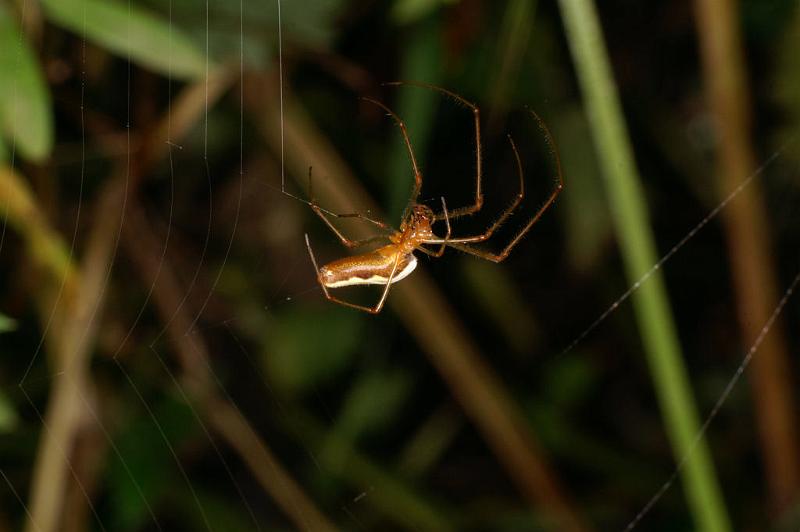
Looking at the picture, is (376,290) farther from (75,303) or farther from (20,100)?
(20,100)

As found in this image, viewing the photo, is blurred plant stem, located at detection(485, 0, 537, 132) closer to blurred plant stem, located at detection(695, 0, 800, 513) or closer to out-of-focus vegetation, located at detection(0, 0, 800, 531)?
out-of-focus vegetation, located at detection(0, 0, 800, 531)

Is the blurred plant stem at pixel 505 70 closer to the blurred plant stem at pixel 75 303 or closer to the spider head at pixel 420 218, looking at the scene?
the spider head at pixel 420 218

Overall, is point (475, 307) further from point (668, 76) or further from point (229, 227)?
point (668, 76)

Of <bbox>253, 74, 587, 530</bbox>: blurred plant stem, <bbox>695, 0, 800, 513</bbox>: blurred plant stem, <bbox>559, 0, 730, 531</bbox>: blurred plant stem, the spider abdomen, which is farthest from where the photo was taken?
<bbox>253, 74, 587, 530</bbox>: blurred plant stem

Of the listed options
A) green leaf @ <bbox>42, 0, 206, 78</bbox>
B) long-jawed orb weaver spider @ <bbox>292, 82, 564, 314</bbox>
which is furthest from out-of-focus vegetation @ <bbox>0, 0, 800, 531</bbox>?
long-jawed orb weaver spider @ <bbox>292, 82, 564, 314</bbox>

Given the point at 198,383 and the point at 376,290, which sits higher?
the point at 376,290

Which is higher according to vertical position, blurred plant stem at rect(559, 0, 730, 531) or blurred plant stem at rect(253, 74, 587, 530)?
blurred plant stem at rect(253, 74, 587, 530)

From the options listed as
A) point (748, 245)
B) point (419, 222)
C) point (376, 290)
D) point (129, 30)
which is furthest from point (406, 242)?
point (748, 245)
